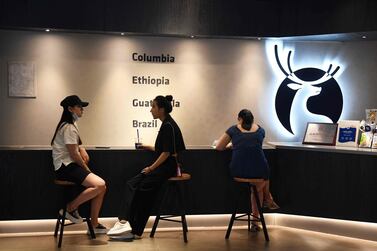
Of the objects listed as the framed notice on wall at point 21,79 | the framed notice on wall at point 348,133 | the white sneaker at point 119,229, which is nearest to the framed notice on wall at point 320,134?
the framed notice on wall at point 348,133

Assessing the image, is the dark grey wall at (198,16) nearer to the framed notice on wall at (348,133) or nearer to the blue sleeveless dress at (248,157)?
the framed notice on wall at (348,133)

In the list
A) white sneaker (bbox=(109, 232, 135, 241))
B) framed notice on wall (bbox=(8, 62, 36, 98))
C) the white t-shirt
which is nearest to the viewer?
the white t-shirt

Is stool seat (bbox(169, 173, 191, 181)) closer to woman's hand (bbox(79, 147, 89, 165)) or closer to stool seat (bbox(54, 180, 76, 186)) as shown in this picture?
woman's hand (bbox(79, 147, 89, 165))

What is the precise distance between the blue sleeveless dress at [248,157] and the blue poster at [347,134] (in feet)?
4.03

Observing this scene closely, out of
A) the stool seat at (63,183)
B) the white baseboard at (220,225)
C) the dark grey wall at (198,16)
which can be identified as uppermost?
the dark grey wall at (198,16)

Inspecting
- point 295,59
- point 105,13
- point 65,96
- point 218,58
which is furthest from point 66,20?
point 295,59

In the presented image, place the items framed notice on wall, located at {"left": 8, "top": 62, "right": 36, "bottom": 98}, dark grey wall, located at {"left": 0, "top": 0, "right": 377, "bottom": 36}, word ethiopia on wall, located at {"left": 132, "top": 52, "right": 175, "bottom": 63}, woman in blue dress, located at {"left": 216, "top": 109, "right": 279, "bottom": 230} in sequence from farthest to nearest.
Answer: word ethiopia on wall, located at {"left": 132, "top": 52, "right": 175, "bottom": 63}
framed notice on wall, located at {"left": 8, "top": 62, "right": 36, "bottom": 98}
dark grey wall, located at {"left": 0, "top": 0, "right": 377, "bottom": 36}
woman in blue dress, located at {"left": 216, "top": 109, "right": 279, "bottom": 230}

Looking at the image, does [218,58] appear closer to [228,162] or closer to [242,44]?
[242,44]

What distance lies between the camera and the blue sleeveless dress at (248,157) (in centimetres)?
643

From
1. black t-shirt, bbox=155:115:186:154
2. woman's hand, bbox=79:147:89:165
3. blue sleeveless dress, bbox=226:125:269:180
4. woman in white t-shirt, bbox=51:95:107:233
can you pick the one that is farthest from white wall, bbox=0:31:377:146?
blue sleeveless dress, bbox=226:125:269:180

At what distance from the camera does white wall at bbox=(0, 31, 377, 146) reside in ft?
22.9

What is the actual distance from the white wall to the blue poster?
406mm

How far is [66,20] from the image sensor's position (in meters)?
6.72

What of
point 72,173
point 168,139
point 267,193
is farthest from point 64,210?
point 267,193
